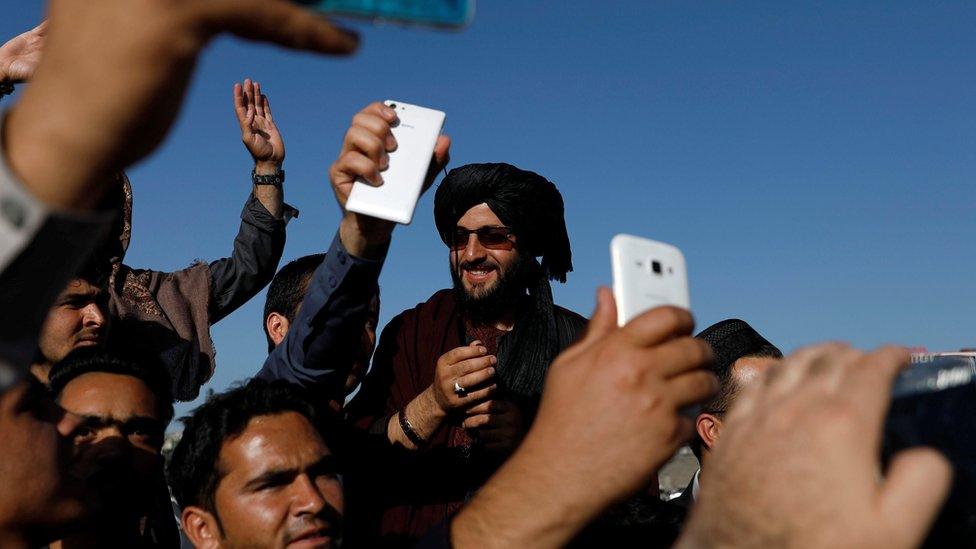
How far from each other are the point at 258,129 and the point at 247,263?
27.4 inches

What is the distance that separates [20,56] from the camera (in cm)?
367

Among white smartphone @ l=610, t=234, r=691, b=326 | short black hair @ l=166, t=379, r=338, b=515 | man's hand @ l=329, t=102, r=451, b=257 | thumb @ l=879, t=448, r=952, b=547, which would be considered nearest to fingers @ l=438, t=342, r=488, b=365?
short black hair @ l=166, t=379, r=338, b=515

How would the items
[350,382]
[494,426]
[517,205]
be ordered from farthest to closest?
[517,205]
[350,382]
[494,426]

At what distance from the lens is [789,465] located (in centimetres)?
93

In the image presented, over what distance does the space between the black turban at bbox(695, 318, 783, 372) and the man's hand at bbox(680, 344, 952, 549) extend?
3006 millimetres

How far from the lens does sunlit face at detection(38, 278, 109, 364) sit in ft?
12.1

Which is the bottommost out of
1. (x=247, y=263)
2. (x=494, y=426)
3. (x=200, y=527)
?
(x=200, y=527)

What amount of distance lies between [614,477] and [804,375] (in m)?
0.39

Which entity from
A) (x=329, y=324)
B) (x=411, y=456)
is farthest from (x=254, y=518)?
(x=411, y=456)

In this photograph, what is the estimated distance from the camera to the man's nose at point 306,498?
8.41ft

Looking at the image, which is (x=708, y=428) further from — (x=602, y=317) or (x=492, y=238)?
(x=602, y=317)

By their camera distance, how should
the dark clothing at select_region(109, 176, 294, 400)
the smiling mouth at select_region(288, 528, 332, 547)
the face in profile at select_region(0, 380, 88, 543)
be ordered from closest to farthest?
1. the face in profile at select_region(0, 380, 88, 543)
2. the smiling mouth at select_region(288, 528, 332, 547)
3. the dark clothing at select_region(109, 176, 294, 400)

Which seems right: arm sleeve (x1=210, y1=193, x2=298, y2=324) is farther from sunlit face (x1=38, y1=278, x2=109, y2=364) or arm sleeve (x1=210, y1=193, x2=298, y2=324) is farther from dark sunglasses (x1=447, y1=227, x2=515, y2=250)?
dark sunglasses (x1=447, y1=227, x2=515, y2=250)

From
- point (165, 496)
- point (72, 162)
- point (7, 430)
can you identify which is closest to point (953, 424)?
point (72, 162)
